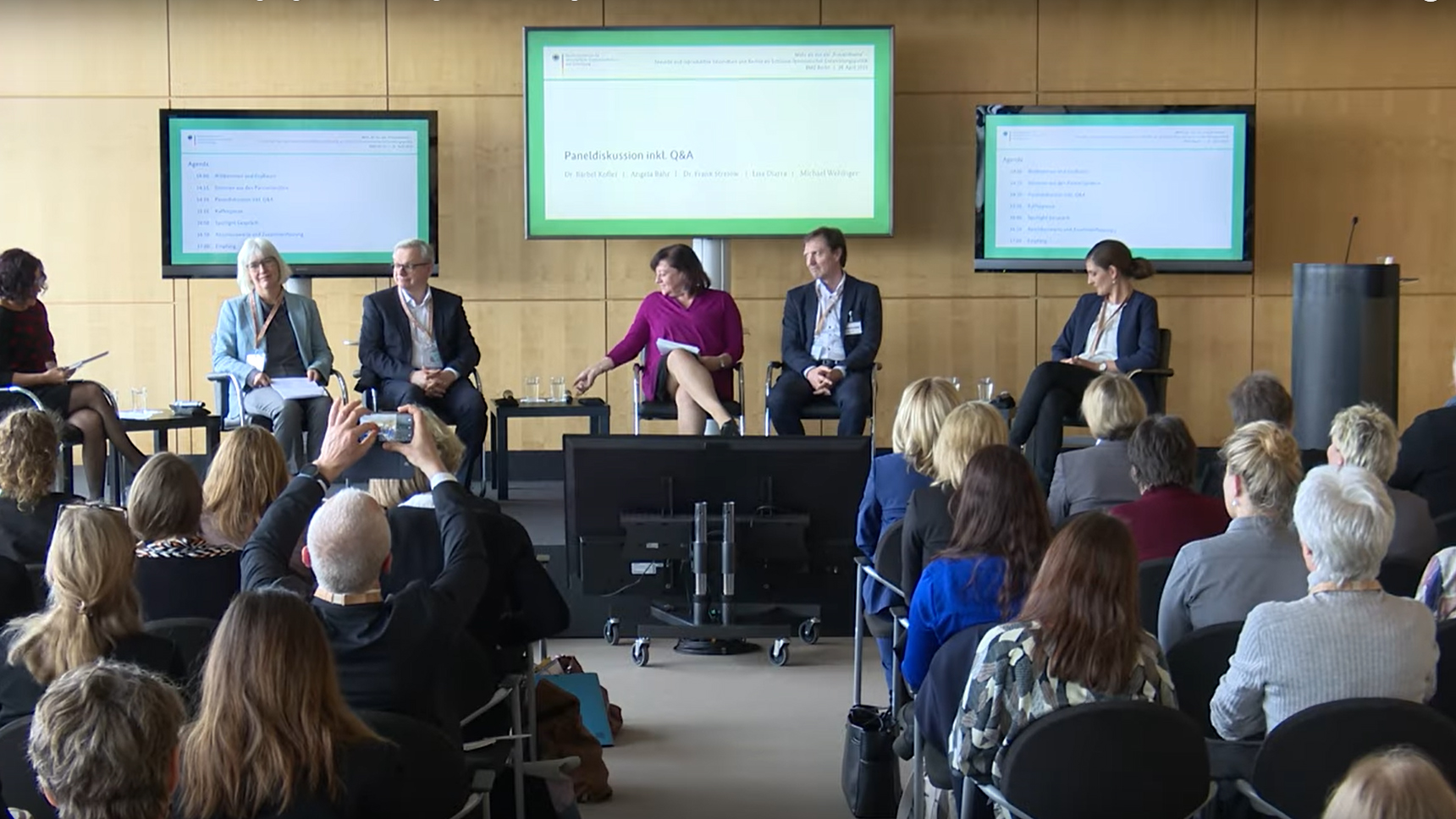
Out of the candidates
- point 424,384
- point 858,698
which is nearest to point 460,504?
point 858,698

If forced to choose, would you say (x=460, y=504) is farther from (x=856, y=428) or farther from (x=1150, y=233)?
(x=1150, y=233)

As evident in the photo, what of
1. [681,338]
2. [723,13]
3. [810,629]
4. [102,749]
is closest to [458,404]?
[681,338]

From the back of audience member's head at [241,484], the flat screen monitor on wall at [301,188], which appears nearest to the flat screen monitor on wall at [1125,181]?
the flat screen monitor on wall at [301,188]

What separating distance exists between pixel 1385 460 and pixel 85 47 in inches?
271

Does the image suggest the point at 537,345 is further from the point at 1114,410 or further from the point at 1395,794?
the point at 1395,794

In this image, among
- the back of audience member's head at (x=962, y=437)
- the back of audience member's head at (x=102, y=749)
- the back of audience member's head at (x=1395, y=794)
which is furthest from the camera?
the back of audience member's head at (x=962, y=437)

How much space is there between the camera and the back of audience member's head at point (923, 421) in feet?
13.9

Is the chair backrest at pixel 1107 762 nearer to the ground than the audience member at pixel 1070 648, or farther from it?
nearer to the ground

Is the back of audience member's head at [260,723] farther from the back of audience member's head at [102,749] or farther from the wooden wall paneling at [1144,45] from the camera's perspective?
the wooden wall paneling at [1144,45]

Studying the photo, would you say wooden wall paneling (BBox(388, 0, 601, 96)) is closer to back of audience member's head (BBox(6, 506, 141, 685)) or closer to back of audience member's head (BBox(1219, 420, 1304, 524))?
back of audience member's head (BBox(1219, 420, 1304, 524))

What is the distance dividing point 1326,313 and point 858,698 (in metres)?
3.52

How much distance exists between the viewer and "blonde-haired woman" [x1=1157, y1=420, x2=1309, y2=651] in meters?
3.10

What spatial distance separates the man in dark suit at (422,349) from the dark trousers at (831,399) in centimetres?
134

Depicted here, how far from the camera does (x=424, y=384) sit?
21.9 feet
